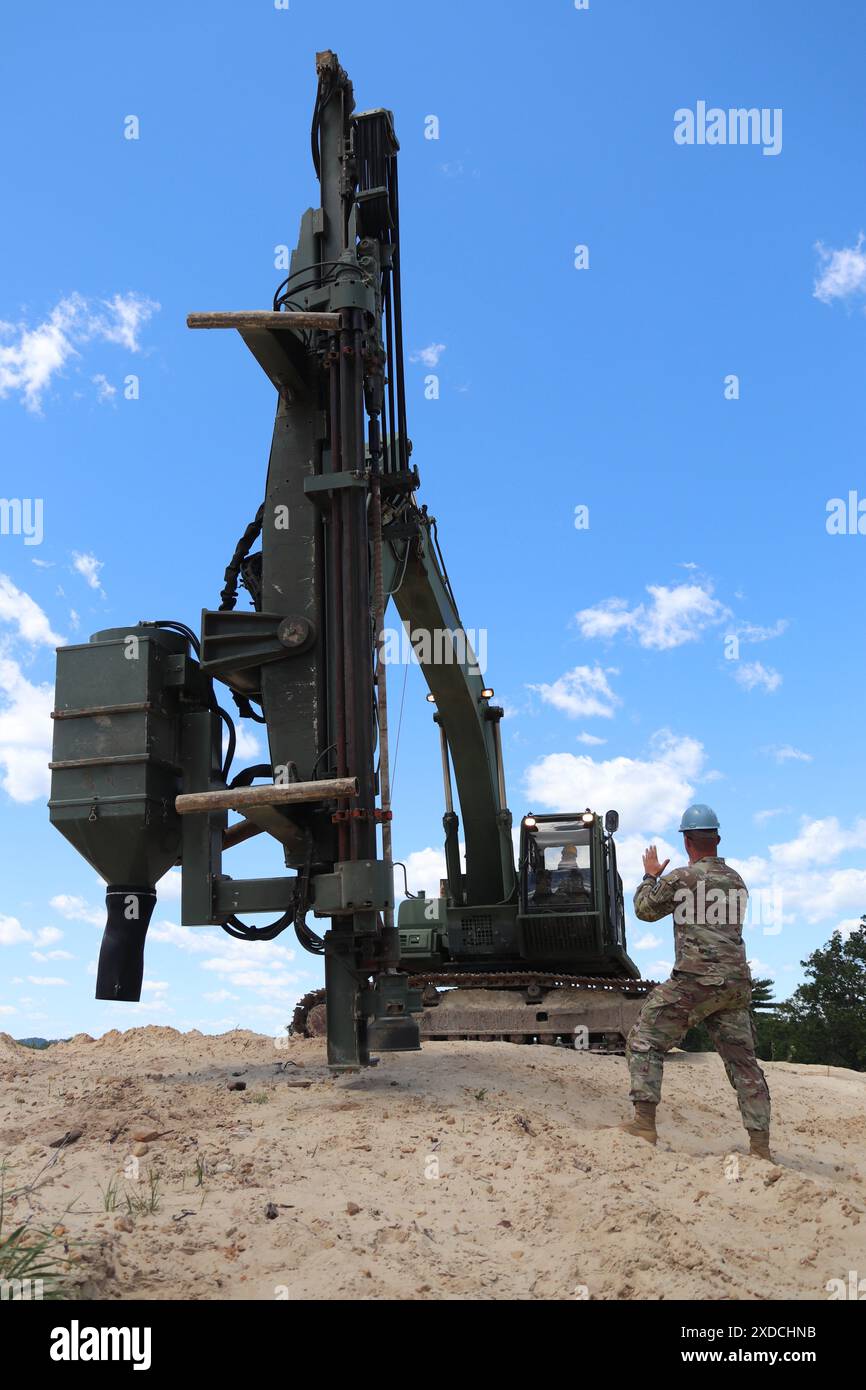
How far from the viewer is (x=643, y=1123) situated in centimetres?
684

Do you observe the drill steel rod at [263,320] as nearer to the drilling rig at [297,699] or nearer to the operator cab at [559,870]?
the drilling rig at [297,699]

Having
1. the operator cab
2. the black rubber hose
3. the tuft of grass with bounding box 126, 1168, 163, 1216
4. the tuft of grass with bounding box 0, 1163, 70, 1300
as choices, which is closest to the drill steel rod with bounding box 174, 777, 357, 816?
the black rubber hose

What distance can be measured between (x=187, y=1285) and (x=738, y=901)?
4213 millimetres

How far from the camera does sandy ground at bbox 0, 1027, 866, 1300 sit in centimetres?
431

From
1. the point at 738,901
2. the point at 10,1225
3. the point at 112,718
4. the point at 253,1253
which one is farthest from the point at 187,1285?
the point at 112,718

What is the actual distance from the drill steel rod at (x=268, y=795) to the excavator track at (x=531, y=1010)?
5.05m

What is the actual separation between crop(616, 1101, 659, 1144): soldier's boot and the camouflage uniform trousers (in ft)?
0.14

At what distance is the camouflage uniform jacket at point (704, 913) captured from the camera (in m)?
7.02

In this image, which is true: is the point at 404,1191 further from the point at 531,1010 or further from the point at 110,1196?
the point at 531,1010

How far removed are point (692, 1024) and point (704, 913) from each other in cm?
65

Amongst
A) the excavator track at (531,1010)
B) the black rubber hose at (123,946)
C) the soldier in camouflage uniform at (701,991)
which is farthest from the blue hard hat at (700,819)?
the excavator track at (531,1010)

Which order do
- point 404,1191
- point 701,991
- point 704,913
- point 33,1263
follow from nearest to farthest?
point 33,1263, point 404,1191, point 701,991, point 704,913

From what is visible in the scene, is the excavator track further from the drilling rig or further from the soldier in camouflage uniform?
the soldier in camouflage uniform

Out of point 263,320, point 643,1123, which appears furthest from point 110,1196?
point 263,320
